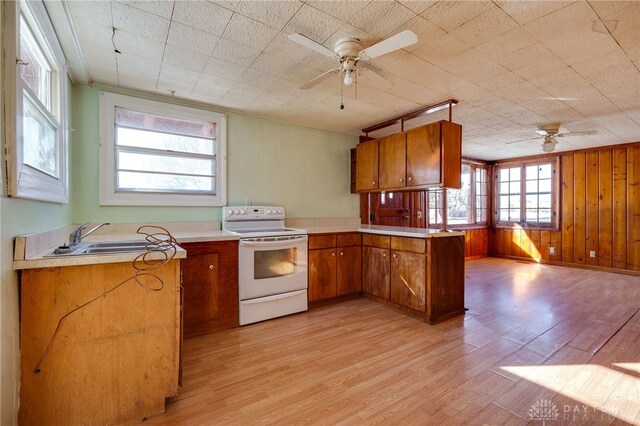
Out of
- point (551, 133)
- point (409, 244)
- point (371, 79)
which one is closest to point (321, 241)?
point (409, 244)

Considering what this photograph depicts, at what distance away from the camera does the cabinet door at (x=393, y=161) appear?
11.7 feet

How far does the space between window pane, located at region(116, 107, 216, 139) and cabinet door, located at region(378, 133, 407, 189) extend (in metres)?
2.14

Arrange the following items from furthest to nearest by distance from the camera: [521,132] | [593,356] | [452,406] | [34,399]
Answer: [521,132] < [593,356] < [452,406] < [34,399]

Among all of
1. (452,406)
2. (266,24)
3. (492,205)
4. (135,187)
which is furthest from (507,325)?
(492,205)

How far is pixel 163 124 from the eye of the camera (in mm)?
3146

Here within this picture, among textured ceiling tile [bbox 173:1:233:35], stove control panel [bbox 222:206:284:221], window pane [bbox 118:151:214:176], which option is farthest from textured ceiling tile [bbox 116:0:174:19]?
stove control panel [bbox 222:206:284:221]

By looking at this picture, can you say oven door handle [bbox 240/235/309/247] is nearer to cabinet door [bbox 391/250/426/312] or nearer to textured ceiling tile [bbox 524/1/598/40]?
cabinet door [bbox 391/250/426/312]

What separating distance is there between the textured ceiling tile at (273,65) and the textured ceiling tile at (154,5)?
70 cm

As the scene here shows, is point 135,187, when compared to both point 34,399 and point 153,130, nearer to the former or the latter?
point 153,130

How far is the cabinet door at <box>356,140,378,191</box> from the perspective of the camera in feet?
13.1

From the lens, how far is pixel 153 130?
121 inches

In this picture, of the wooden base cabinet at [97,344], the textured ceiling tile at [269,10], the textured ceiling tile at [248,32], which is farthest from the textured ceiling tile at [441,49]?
the wooden base cabinet at [97,344]

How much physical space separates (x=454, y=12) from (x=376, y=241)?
2387mm

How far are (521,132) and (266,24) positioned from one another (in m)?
4.29
